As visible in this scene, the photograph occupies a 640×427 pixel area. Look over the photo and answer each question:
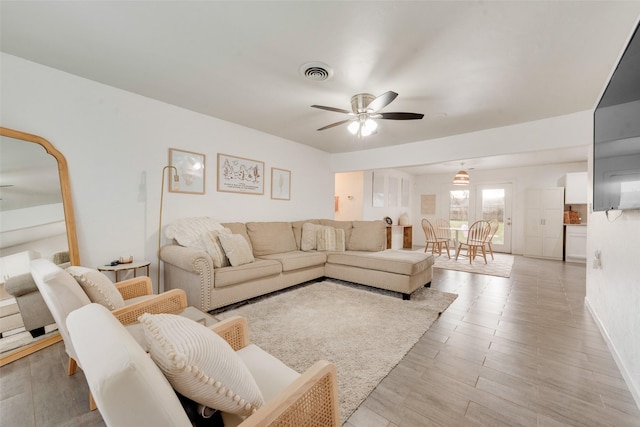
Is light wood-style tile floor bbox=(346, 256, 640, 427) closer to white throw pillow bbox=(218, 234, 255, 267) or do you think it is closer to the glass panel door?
white throw pillow bbox=(218, 234, 255, 267)

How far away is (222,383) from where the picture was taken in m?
0.72

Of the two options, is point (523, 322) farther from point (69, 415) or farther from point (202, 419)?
point (69, 415)

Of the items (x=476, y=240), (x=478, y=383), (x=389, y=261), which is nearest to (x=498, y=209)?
(x=476, y=240)

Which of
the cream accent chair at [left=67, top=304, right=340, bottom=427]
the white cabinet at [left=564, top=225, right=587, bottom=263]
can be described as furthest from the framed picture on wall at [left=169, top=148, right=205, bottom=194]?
the white cabinet at [left=564, top=225, right=587, bottom=263]

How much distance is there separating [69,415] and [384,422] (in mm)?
1748

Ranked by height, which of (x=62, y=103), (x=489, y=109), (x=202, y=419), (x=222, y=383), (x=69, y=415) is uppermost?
(x=489, y=109)

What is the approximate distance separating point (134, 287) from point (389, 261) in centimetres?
273

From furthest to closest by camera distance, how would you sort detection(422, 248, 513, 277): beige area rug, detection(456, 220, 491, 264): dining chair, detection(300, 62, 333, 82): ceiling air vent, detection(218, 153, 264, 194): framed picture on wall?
detection(456, 220, 491, 264): dining chair → detection(422, 248, 513, 277): beige area rug → detection(218, 153, 264, 194): framed picture on wall → detection(300, 62, 333, 82): ceiling air vent

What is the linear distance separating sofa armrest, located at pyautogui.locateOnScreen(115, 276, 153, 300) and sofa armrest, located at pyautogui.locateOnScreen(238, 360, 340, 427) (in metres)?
1.78

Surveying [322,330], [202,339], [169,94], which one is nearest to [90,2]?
[169,94]

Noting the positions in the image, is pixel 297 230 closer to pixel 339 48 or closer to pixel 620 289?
pixel 339 48

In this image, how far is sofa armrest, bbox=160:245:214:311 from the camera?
253 centimetres

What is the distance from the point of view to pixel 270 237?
3896 mm

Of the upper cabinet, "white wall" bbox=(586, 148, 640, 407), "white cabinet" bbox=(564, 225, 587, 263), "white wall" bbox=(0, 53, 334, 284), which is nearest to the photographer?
"white wall" bbox=(586, 148, 640, 407)
